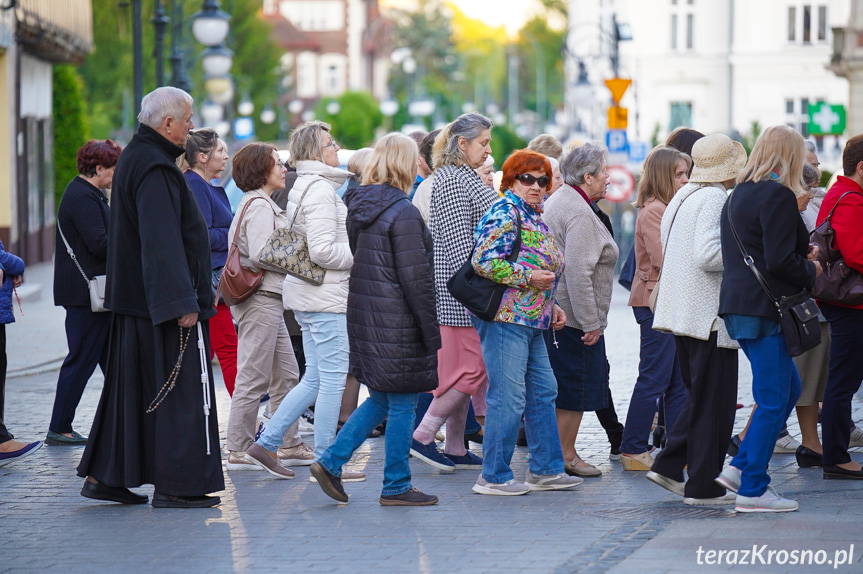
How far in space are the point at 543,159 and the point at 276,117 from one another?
75895 millimetres

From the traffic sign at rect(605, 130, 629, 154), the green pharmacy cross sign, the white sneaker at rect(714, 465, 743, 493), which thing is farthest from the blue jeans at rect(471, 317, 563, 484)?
the green pharmacy cross sign

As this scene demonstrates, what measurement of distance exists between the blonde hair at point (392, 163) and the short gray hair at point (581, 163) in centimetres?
123

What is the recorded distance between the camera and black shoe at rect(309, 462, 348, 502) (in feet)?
24.1

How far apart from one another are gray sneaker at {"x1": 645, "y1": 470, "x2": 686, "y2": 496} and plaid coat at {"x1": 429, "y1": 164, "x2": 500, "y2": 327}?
66.1 inches

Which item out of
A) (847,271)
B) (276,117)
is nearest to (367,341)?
(847,271)

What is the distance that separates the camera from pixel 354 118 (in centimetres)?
8119

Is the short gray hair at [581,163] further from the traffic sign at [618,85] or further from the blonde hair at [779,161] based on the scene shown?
the traffic sign at [618,85]

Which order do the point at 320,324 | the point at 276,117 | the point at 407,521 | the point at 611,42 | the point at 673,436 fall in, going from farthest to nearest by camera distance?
1. the point at 276,117
2. the point at 611,42
3. the point at 320,324
4. the point at 673,436
5. the point at 407,521

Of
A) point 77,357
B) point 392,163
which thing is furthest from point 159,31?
point 392,163

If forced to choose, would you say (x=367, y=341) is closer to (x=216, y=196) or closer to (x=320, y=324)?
(x=320, y=324)

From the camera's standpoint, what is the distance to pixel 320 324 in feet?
26.1

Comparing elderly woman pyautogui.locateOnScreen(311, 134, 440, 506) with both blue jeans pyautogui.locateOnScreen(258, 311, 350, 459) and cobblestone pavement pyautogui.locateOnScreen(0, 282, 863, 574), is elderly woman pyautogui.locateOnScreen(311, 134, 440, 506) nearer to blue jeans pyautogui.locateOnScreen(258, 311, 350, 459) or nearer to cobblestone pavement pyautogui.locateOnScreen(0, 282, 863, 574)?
cobblestone pavement pyautogui.locateOnScreen(0, 282, 863, 574)

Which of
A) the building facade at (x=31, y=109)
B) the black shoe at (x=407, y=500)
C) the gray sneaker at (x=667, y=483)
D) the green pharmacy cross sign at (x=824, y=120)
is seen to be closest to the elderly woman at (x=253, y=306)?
the black shoe at (x=407, y=500)

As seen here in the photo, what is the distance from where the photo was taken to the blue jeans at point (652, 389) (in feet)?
27.2
